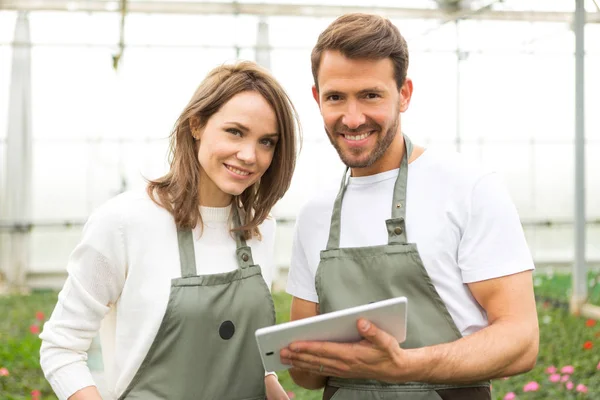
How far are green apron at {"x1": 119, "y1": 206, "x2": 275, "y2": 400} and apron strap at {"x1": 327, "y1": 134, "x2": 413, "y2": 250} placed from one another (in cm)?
25

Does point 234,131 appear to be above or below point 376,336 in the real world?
above

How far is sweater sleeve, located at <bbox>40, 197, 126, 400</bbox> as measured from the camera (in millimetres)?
1779

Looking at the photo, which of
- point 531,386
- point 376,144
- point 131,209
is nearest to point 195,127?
point 131,209

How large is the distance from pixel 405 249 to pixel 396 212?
0.10 meters

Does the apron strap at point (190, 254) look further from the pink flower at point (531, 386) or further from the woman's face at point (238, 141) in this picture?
the pink flower at point (531, 386)

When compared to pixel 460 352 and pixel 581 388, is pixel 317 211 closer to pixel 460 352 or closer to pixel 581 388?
pixel 460 352

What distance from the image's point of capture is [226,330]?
187 centimetres

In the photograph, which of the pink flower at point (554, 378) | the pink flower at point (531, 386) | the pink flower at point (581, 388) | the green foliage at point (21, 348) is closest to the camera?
the pink flower at point (581, 388)

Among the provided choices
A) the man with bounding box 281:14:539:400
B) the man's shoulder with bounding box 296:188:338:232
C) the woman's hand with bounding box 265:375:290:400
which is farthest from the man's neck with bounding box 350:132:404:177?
the woman's hand with bounding box 265:375:290:400

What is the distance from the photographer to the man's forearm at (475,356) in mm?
1623

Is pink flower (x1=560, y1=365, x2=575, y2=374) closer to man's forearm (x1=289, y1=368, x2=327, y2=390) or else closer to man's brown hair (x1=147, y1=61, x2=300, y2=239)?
man's forearm (x1=289, y1=368, x2=327, y2=390)

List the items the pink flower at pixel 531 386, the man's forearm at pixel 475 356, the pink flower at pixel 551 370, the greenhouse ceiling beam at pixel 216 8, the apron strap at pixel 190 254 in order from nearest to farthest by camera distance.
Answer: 1. the man's forearm at pixel 475 356
2. the apron strap at pixel 190 254
3. the pink flower at pixel 531 386
4. the pink flower at pixel 551 370
5. the greenhouse ceiling beam at pixel 216 8

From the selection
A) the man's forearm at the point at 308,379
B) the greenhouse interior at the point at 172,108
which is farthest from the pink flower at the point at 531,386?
the greenhouse interior at the point at 172,108

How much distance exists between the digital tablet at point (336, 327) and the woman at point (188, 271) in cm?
32
